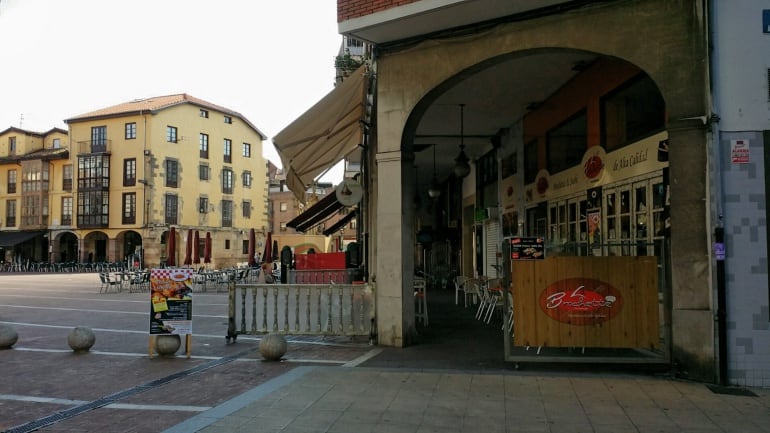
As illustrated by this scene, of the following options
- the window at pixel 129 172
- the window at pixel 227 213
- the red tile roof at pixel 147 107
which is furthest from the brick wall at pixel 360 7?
the window at pixel 227 213

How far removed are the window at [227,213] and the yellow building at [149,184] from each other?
10 cm

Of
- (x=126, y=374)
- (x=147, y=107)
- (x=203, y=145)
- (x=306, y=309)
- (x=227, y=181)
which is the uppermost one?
(x=147, y=107)

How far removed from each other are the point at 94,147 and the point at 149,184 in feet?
26.9

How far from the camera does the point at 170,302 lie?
29.1ft

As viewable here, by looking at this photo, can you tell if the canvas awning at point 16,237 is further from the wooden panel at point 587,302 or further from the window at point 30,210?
the wooden panel at point 587,302

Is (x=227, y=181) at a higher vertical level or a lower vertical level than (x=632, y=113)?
higher

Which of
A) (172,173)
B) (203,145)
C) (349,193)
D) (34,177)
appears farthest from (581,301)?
(34,177)

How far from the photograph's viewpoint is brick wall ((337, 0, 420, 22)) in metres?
8.61

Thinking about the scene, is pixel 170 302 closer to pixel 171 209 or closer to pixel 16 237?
pixel 171 209

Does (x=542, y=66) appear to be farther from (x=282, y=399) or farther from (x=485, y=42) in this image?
(x=282, y=399)

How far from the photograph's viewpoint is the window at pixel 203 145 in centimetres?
5584

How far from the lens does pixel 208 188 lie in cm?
5688

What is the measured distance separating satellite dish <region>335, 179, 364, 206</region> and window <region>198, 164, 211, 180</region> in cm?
4555

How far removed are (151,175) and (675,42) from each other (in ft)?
A: 166
